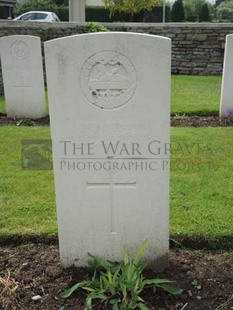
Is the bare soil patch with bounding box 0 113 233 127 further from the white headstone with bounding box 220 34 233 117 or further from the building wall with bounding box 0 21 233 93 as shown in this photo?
the building wall with bounding box 0 21 233 93

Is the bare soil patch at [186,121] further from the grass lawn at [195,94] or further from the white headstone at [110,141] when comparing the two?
the white headstone at [110,141]

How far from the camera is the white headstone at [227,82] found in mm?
6387

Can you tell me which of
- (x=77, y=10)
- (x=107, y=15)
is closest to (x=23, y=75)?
(x=77, y=10)

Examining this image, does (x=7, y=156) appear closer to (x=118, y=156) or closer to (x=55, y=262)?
(x=55, y=262)

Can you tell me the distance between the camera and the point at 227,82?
258 inches

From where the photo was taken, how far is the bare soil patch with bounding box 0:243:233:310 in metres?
2.29

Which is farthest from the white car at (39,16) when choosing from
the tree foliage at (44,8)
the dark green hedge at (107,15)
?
the tree foliage at (44,8)

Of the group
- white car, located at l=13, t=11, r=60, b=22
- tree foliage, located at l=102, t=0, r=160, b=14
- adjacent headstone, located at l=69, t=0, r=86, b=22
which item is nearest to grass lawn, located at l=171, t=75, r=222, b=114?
adjacent headstone, located at l=69, t=0, r=86, b=22

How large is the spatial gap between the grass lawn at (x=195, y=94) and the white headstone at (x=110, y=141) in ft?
15.9

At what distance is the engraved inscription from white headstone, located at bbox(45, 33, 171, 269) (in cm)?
459

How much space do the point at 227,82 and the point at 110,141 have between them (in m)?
4.78

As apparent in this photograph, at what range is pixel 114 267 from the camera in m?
2.45

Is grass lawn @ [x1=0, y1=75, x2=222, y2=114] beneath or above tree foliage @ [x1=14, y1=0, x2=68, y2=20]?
beneath

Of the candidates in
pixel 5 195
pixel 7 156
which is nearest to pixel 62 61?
pixel 5 195
